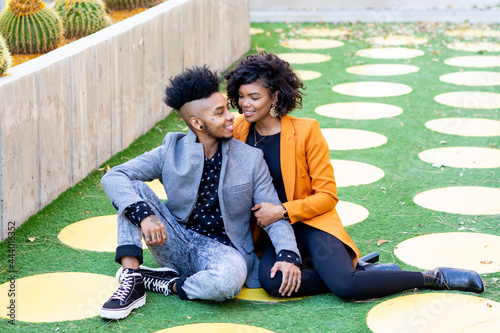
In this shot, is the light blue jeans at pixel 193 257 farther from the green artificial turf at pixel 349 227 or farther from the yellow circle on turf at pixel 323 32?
the yellow circle on turf at pixel 323 32

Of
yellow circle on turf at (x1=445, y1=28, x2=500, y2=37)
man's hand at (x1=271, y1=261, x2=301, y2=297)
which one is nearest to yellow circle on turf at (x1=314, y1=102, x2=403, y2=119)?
man's hand at (x1=271, y1=261, x2=301, y2=297)

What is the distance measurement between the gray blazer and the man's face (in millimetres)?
70

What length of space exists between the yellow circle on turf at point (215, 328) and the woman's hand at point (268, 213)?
460 mm

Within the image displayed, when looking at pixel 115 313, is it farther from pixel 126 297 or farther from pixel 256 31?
pixel 256 31

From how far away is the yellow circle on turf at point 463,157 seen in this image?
428 cm

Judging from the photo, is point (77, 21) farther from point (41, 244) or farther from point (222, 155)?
Answer: point (222, 155)

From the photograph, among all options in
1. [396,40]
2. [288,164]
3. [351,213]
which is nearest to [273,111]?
[288,164]

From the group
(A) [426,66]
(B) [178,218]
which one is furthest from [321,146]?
(A) [426,66]

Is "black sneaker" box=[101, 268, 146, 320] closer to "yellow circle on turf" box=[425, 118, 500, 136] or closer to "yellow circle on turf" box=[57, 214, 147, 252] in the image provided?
"yellow circle on turf" box=[57, 214, 147, 252]

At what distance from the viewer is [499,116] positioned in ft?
17.4

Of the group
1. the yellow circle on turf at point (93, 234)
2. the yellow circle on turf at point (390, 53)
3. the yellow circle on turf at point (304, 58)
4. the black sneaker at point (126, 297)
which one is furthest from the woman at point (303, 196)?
the yellow circle on turf at point (390, 53)

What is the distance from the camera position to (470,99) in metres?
5.78

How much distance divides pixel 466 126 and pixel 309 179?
103 inches

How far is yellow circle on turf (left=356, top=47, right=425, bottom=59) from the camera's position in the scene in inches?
296
